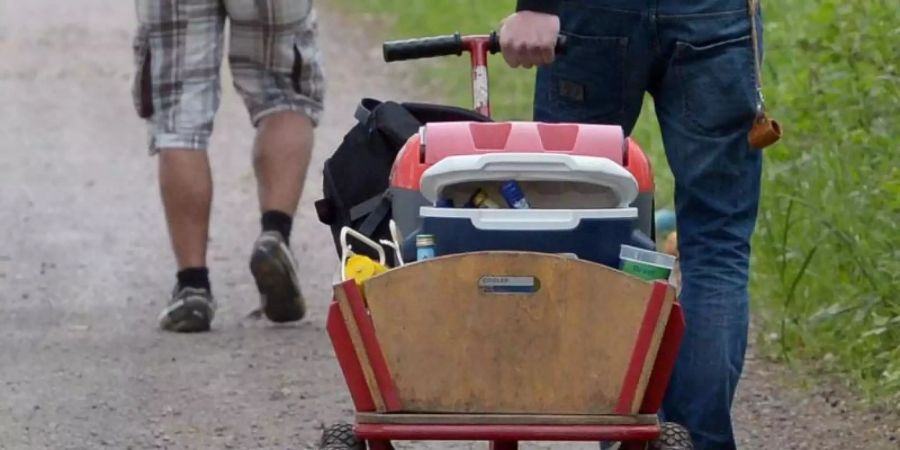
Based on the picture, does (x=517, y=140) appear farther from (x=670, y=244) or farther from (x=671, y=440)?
(x=670, y=244)

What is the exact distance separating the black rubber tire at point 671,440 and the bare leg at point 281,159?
3224mm

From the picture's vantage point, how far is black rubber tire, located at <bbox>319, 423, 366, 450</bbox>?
3676mm

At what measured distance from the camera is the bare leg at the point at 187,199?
6449 millimetres

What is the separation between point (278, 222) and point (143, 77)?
2.11ft

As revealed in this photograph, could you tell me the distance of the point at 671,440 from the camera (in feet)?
11.8

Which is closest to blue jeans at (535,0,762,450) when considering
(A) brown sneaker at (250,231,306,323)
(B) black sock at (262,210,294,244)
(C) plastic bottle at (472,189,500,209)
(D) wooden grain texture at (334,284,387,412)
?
(C) plastic bottle at (472,189,500,209)

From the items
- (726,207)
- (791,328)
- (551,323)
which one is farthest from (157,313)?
(551,323)

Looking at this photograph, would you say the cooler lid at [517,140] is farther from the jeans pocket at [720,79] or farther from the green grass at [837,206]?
the green grass at [837,206]

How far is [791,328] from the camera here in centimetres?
634

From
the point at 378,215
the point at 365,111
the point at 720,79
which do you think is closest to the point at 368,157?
the point at 365,111

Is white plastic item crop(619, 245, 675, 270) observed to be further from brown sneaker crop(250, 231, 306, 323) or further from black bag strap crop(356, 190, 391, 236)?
brown sneaker crop(250, 231, 306, 323)

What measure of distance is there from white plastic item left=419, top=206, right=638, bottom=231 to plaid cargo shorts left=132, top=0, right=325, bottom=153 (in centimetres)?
297

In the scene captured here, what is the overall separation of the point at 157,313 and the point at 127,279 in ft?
2.23

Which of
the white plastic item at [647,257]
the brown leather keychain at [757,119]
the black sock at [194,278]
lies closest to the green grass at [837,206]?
the brown leather keychain at [757,119]
